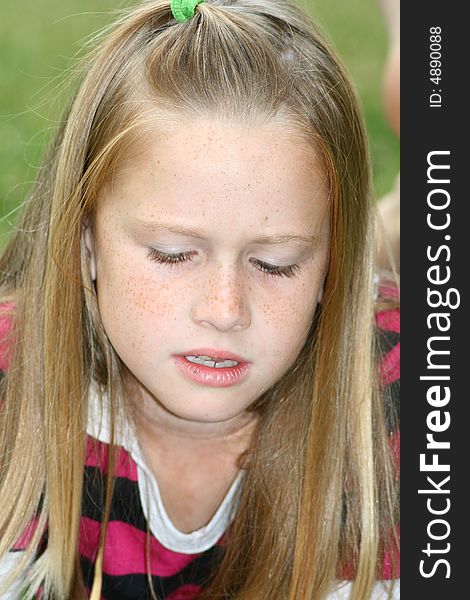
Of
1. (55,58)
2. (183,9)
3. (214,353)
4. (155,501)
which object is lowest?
(155,501)

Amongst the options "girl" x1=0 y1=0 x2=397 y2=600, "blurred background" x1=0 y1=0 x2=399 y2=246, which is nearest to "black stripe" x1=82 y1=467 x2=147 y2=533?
"girl" x1=0 y1=0 x2=397 y2=600

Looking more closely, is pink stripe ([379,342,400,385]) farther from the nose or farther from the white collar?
the nose

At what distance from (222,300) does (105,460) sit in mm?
375

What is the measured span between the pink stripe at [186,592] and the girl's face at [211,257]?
1.11 ft

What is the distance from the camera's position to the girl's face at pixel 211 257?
1.30 metres

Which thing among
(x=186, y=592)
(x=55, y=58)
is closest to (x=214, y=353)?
(x=186, y=592)

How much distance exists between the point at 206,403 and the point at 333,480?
23 cm

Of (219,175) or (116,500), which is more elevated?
(219,175)

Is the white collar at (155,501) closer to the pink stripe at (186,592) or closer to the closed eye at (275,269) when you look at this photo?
the pink stripe at (186,592)

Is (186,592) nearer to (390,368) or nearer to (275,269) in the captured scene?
(390,368)

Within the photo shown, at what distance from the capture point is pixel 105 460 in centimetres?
158

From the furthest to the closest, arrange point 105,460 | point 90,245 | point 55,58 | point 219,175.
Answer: point 55,58 → point 105,460 → point 90,245 → point 219,175

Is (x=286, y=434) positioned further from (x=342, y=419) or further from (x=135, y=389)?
(x=135, y=389)

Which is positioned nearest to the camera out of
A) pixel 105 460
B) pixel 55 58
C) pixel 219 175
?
pixel 219 175
